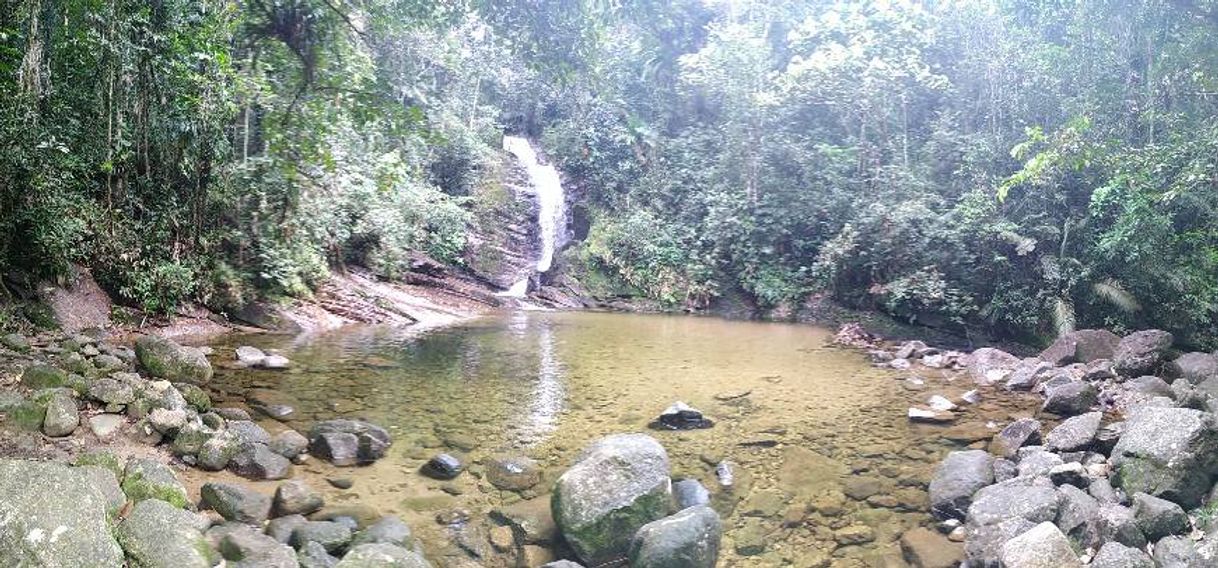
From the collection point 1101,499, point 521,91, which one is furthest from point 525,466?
point 521,91

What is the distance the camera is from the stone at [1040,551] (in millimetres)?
3820

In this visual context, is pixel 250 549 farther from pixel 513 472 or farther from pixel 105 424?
pixel 105 424

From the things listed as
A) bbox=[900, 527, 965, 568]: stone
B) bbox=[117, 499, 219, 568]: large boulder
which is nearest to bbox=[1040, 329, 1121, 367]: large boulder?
bbox=[900, 527, 965, 568]: stone

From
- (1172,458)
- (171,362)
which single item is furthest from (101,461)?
(1172,458)

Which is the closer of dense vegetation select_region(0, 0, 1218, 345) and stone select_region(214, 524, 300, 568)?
stone select_region(214, 524, 300, 568)

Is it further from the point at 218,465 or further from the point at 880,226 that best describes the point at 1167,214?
the point at 218,465

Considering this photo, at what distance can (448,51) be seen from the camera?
24484mm

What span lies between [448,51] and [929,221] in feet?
58.9

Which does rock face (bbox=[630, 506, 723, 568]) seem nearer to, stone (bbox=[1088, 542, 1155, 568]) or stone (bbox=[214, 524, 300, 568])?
stone (bbox=[214, 524, 300, 568])

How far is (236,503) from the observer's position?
4355mm

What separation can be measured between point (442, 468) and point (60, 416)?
114 inches

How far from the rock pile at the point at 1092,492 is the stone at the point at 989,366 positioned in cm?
273

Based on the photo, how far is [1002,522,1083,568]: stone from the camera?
12.5 ft

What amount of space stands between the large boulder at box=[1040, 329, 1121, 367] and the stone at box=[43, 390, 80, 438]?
42.1 ft
